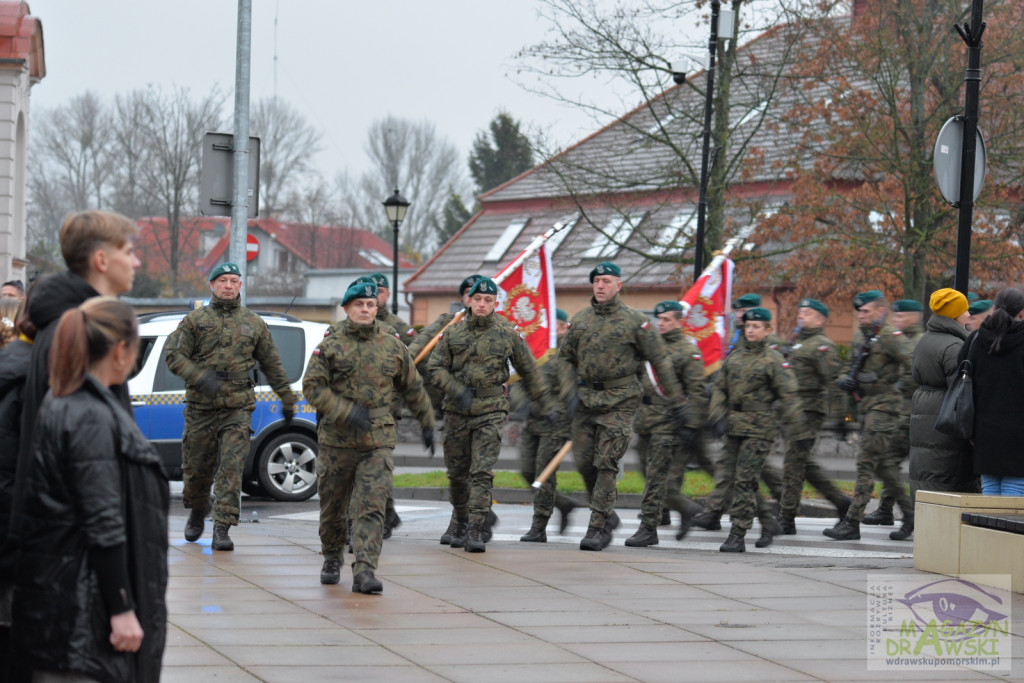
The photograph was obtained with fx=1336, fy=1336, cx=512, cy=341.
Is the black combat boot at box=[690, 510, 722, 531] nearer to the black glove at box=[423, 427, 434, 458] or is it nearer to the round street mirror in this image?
the black glove at box=[423, 427, 434, 458]

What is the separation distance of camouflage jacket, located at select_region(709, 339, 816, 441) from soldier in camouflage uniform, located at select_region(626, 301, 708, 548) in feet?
1.26

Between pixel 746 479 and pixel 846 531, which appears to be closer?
pixel 746 479

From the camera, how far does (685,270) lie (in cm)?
2600

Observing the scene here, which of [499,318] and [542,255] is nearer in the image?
[499,318]

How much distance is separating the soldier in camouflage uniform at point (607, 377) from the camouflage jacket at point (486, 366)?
0.46 meters

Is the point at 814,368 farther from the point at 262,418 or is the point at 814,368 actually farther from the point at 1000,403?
the point at 262,418

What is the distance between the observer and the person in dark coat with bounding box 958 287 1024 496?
8.98m

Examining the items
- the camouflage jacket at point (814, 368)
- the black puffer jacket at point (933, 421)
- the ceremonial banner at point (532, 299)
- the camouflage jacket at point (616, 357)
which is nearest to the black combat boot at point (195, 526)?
the camouflage jacket at point (616, 357)

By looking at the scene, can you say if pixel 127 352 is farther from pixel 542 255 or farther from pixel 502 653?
pixel 542 255

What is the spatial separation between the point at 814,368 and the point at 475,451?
3.39 metres

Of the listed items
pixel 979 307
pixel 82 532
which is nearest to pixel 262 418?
pixel 979 307

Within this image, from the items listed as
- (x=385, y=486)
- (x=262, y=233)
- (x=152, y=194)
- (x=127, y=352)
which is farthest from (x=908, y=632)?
(x=262, y=233)

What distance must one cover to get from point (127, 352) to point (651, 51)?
19403 millimetres

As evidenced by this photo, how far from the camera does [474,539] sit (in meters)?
10.1
